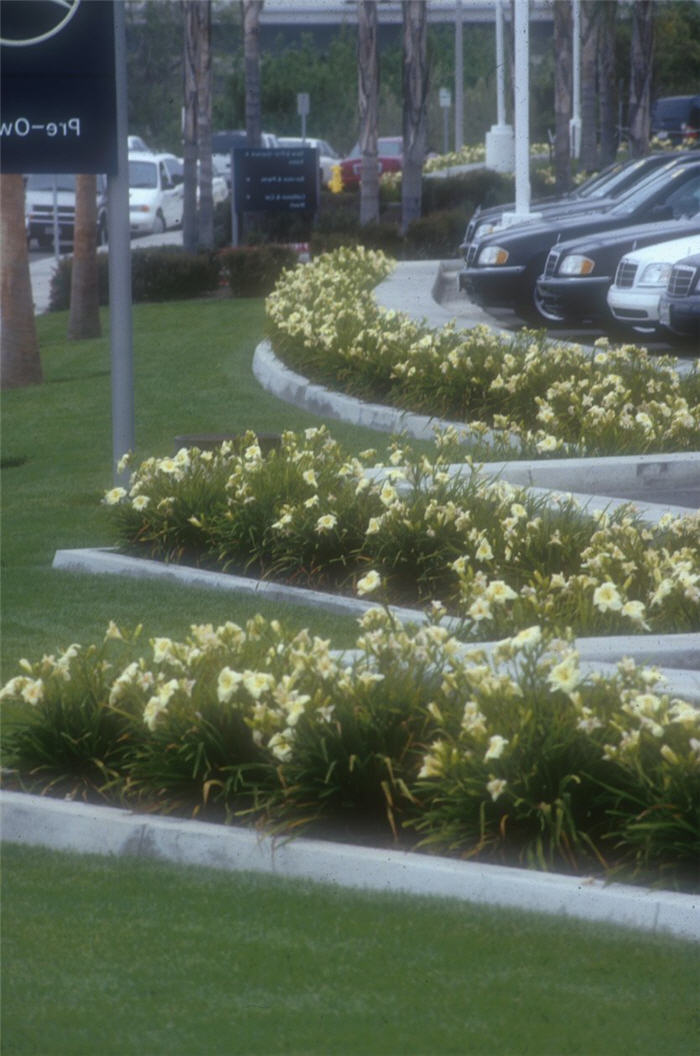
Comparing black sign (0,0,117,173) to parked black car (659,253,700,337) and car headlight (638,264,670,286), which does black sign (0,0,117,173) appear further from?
car headlight (638,264,670,286)

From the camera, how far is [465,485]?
347 inches

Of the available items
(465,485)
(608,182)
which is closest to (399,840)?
(465,485)

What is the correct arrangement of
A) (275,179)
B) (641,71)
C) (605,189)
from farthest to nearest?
1. (641,71)
2. (275,179)
3. (605,189)

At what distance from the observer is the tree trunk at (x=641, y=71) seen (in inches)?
1443

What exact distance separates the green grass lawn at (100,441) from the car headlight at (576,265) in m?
3.37

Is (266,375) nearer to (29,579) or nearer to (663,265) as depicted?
(663,265)

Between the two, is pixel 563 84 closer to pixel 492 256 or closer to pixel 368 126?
pixel 368 126

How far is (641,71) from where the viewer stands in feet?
122

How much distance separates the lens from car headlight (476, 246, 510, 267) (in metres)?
19.4

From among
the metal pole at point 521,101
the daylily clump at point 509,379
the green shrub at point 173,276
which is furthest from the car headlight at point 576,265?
the green shrub at point 173,276

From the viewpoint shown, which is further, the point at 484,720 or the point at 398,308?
the point at 398,308

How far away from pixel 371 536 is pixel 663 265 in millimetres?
9144

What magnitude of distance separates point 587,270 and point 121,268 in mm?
8701

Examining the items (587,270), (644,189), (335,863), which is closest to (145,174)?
(644,189)
